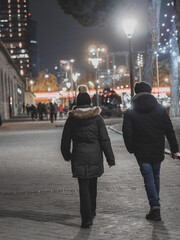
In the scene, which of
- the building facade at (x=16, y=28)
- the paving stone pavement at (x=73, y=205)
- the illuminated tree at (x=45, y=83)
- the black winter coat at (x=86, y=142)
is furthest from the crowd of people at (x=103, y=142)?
the building facade at (x=16, y=28)

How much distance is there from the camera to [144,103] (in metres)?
5.43

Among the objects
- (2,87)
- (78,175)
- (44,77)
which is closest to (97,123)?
(78,175)

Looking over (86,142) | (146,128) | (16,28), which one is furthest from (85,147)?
(16,28)

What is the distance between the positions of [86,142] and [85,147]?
6 centimetres

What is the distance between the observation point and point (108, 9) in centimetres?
2405

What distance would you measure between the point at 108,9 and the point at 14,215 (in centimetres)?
1960

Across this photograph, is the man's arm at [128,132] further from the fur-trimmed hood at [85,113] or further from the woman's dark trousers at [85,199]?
the woman's dark trousers at [85,199]

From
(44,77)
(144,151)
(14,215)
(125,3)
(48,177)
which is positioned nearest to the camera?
(144,151)

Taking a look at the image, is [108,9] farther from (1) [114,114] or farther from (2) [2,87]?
(2) [2,87]

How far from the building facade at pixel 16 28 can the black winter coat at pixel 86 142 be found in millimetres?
165504

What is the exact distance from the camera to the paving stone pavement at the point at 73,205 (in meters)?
4.89

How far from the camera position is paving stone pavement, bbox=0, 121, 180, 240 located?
4.89 meters

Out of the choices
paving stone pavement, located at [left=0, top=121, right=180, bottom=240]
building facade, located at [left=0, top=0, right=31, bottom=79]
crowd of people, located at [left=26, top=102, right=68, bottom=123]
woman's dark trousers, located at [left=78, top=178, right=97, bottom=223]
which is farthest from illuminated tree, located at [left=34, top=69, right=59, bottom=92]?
woman's dark trousers, located at [left=78, top=178, right=97, bottom=223]

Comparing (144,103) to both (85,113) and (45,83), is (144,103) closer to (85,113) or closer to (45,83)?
(85,113)
